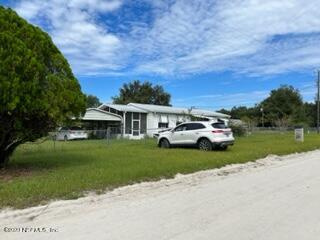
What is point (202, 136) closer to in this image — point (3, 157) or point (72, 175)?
point (3, 157)

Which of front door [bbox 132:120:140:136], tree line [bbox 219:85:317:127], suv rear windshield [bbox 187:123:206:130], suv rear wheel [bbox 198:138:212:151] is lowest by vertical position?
suv rear wheel [bbox 198:138:212:151]

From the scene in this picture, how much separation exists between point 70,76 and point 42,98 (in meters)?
1.84

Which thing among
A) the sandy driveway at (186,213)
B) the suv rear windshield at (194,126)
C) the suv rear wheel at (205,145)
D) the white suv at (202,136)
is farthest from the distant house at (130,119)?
the sandy driveway at (186,213)

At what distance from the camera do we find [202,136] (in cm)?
2352

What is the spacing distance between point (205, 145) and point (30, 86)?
13.4 meters

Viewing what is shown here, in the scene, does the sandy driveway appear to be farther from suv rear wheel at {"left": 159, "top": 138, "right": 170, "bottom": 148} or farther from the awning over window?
the awning over window

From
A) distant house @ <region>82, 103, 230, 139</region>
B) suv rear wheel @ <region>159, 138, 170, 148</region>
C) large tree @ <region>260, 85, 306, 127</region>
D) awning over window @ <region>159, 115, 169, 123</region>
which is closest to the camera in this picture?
suv rear wheel @ <region>159, 138, 170, 148</region>

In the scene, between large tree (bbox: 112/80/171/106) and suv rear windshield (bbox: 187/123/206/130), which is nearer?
suv rear windshield (bbox: 187/123/206/130)

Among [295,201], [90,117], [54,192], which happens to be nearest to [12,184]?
[54,192]

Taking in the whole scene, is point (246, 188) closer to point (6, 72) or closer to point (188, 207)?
point (188, 207)

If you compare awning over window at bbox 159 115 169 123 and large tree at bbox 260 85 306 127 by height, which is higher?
large tree at bbox 260 85 306 127

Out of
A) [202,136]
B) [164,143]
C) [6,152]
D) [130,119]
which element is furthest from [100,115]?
[6,152]

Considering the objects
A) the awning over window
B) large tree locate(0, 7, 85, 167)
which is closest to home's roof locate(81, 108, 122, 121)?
the awning over window

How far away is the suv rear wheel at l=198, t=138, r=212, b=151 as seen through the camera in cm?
2319
